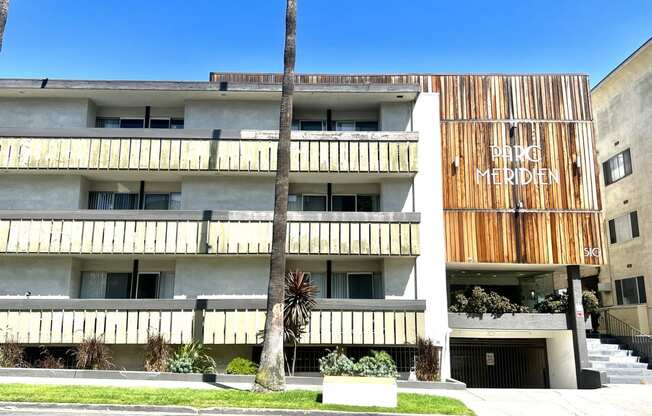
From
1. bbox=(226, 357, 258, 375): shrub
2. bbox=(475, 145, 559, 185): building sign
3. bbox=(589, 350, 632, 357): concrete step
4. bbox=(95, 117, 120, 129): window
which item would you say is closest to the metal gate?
bbox=(589, 350, 632, 357): concrete step

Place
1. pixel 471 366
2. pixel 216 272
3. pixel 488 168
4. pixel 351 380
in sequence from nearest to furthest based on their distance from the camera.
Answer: pixel 351 380
pixel 216 272
pixel 488 168
pixel 471 366

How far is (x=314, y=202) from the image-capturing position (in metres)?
26.0

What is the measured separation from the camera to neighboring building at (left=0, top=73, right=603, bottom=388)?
22.6 meters

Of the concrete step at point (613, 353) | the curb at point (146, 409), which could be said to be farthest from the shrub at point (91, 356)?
the concrete step at point (613, 353)

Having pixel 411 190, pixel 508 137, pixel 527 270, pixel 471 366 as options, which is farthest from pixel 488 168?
pixel 471 366

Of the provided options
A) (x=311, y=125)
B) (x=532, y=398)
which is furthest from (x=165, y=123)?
(x=532, y=398)

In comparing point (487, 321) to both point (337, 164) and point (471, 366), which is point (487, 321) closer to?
point (471, 366)

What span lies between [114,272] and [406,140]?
1356 cm

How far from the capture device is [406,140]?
80.3 ft

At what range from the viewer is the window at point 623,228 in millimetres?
30883

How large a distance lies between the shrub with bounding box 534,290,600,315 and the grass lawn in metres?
10.9

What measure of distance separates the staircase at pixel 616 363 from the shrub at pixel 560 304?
182cm

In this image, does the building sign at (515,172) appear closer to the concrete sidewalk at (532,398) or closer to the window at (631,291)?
the window at (631,291)

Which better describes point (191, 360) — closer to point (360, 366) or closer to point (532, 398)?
point (360, 366)
